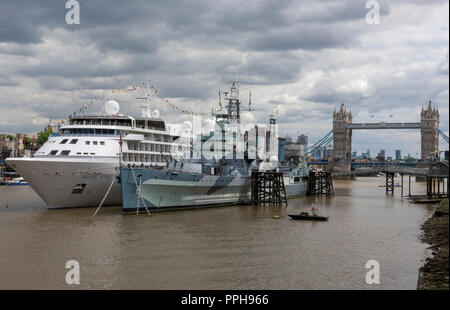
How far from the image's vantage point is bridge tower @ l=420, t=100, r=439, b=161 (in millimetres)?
180438

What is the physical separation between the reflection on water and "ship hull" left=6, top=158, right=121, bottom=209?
132 cm

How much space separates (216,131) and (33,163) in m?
18.3

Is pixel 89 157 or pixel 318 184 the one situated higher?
pixel 89 157

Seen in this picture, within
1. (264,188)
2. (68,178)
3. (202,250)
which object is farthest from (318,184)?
(202,250)

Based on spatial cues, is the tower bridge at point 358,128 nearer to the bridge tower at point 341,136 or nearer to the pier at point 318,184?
the bridge tower at point 341,136

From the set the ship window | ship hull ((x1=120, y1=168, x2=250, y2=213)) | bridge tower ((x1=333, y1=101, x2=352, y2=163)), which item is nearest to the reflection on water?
ship hull ((x1=120, y1=168, x2=250, y2=213))

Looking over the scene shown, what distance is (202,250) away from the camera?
2222 centimetres

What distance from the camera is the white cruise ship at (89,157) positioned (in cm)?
3394

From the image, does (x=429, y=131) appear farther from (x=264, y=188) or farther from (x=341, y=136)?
(x=264, y=188)

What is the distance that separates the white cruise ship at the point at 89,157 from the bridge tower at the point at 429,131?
527ft

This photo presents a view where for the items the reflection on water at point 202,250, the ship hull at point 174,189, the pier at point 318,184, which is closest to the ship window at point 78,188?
the reflection on water at point 202,250

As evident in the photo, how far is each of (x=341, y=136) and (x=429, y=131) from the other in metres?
33.2

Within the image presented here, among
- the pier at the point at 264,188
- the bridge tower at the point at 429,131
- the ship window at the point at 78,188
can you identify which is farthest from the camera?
the bridge tower at the point at 429,131
